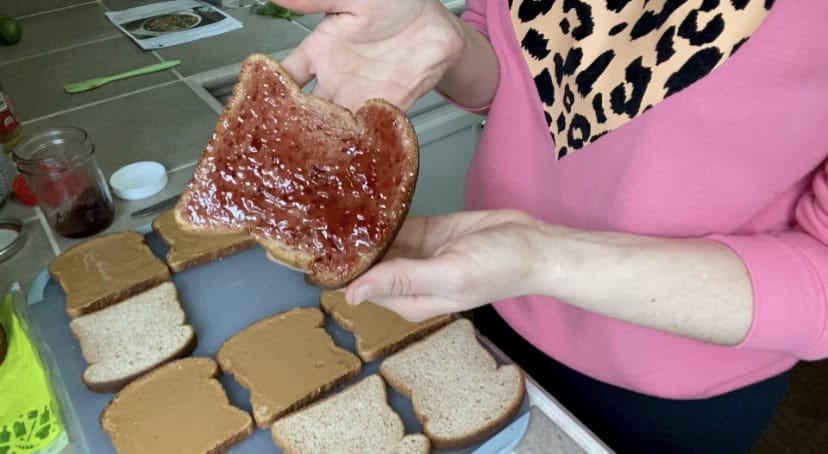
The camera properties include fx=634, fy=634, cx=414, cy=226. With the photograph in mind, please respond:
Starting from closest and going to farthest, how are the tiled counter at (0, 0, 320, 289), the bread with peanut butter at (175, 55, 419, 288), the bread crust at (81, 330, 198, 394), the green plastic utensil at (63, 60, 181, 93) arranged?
the bread with peanut butter at (175, 55, 419, 288) → the bread crust at (81, 330, 198, 394) → the tiled counter at (0, 0, 320, 289) → the green plastic utensil at (63, 60, 181, 93)

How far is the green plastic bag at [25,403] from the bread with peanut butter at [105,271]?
102 mm

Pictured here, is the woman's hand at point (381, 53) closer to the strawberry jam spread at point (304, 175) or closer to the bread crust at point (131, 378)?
the strawberry jam spread at point (304, 175)

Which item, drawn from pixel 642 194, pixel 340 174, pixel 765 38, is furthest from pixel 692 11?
pixel 340 174

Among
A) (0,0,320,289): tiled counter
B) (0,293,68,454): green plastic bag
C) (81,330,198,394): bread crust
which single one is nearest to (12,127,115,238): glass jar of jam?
(0,0,320,289): tiled counter

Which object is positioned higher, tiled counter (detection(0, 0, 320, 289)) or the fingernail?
the fingernail

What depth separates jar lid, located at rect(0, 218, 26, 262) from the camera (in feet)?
4.13

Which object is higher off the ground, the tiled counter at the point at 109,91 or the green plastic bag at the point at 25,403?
the tiled counter at the point at 109,91

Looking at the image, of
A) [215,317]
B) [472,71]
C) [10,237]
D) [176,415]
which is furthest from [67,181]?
[472,71]

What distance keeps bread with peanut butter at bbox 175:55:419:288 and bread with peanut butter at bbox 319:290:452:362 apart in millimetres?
200

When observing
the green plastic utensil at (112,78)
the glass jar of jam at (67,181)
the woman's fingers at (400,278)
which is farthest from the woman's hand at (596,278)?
the green plastic utensil at (112,78)

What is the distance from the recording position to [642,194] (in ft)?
2.78

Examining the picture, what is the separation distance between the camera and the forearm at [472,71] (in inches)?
39.8

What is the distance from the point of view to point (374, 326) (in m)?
1.12

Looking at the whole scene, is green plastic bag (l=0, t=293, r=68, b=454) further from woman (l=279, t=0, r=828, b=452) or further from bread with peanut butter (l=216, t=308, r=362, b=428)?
woman (l=279, t=0, r=828, b=452)
